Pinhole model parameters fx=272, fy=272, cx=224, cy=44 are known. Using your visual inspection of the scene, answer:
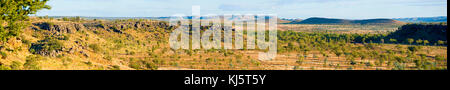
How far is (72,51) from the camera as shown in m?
22.2

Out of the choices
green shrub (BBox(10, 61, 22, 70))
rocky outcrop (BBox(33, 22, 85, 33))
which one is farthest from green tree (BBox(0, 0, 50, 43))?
rocky outcrop (BBox(33, 22, 85, 33))

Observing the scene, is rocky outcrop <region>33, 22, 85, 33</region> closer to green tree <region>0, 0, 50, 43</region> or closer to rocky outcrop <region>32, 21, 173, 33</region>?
rocky outcrop <region>32, 21, 173, 33</region>

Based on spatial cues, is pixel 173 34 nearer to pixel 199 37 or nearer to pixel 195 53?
pixel 199 37

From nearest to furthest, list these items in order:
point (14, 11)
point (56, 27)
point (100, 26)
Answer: point (14, 11) < point (56, 27) < point (100, 26)

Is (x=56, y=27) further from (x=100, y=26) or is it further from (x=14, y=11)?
(x=14, y=11)

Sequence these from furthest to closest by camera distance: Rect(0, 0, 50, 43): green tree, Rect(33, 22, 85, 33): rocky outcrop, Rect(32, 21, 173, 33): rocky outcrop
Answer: Rect(32, 21, 173, 33): rocky outcrop < Rect(33, 22, 85, 33): rocky outcrop < Rect(0, 0, 50, 43): green tree

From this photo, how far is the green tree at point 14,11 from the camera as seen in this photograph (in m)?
11.8

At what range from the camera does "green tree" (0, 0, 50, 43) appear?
38.6 ft

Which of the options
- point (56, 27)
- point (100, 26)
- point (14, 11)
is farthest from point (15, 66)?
point (100, 26)

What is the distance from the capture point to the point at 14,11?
12.0m

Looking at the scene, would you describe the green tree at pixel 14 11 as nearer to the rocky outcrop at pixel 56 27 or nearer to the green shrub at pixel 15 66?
the green shrub at pixel 15 66
